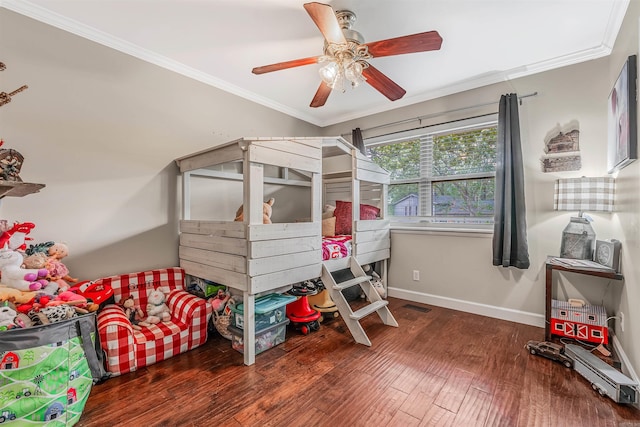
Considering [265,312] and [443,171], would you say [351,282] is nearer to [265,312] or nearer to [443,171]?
[265,312]

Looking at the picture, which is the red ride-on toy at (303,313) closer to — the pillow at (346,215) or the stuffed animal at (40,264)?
the pillow at (346,215)

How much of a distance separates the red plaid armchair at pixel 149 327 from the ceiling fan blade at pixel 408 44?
2.29 metres

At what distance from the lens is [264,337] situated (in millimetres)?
2225

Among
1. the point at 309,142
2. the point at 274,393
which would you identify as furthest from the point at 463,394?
the point at 309,142

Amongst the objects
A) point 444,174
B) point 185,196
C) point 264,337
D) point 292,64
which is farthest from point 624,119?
point 185,196

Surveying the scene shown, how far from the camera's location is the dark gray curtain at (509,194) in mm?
2652

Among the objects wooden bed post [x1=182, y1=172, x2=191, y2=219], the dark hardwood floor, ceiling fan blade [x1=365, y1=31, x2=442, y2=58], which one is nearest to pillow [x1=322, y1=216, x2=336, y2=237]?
the dark hardwood floor

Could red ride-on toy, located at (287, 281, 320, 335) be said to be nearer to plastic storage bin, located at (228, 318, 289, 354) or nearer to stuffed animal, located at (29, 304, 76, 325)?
plastic storage bin, located at (228, 318, 289, 354)

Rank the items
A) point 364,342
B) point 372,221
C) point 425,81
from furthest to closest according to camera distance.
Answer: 1. point 372,221
2. point 425,81
3. point 364,342

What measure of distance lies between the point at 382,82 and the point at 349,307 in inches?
73.1

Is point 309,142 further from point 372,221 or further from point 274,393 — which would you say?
point 274,393

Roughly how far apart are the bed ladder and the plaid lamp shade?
1721mm

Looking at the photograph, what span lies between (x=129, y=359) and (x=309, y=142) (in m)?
2.08

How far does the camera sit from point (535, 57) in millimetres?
2537
